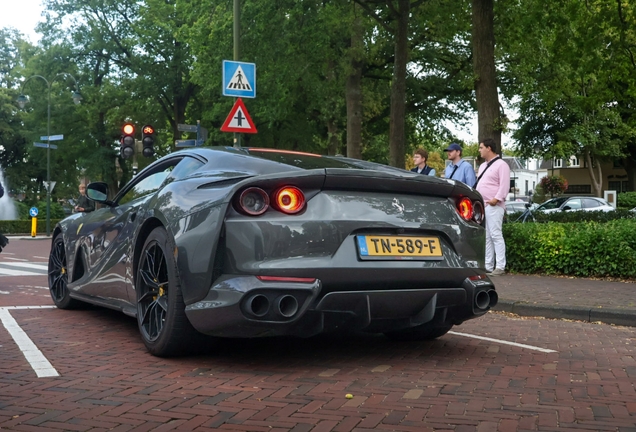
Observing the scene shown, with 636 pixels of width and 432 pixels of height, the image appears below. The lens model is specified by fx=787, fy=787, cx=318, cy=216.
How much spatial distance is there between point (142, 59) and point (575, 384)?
36976 mm

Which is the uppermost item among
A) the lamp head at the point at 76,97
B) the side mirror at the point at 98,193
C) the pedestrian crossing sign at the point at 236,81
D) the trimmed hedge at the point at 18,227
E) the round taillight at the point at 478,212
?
the lamp head at the point at 76,97

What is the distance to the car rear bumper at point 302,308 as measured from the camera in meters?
4.30

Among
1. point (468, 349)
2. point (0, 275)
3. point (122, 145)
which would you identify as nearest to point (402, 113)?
point (122, 145)

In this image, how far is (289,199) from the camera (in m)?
4.48

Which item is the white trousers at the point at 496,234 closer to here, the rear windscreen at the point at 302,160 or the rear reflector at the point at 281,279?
the rear windscreen at the point at 302,160

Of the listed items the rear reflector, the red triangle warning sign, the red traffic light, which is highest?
the red traffic light

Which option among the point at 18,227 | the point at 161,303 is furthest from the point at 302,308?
the point at 18,227

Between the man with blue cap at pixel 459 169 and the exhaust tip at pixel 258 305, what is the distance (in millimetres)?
6801

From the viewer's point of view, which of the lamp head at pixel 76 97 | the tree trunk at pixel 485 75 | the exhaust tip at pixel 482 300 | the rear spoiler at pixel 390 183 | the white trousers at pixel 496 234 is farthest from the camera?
the lamp head at pixel 76 97

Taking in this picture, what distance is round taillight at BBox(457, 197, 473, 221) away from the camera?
5105 millimetres

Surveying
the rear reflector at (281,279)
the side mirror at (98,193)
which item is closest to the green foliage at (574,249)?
the side mirror at (98,193)

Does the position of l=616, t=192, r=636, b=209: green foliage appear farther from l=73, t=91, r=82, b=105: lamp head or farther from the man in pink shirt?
the man in pink shirt

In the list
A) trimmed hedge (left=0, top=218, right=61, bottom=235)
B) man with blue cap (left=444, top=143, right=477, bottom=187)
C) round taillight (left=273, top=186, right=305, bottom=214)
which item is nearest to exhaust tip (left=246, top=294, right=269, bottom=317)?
round taillight (left=273, top=186, right=305, bottom=214)

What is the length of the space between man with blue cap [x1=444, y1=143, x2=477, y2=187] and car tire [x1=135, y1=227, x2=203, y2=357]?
6.33 meters
